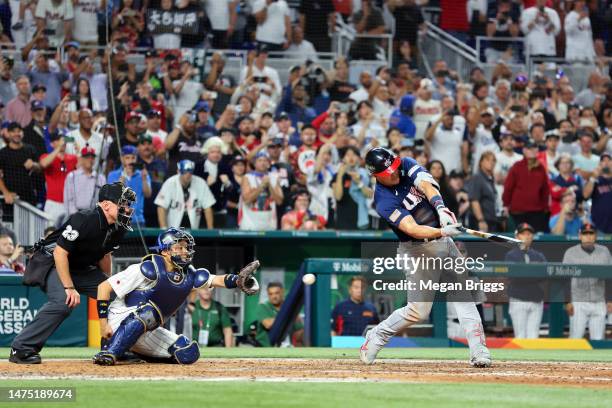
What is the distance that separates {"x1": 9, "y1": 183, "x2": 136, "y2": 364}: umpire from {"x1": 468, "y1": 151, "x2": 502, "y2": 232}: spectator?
782 centimetres

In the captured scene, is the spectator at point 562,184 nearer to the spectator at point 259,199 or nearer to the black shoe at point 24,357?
the spectator at point 259,199

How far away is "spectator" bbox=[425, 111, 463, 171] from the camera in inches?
725

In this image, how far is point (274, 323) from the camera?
47.9 ft

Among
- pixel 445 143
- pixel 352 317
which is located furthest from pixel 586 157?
pixel 352 317

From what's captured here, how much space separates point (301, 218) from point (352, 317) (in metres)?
2.41

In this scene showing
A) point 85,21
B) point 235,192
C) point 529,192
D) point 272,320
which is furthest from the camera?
point 85,21

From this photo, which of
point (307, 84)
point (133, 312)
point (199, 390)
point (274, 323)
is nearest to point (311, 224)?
point (274, 323)

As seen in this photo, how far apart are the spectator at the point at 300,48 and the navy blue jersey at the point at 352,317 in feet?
24.9

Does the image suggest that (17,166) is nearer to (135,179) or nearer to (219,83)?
(135,179)

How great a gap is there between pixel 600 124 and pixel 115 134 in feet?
28.6

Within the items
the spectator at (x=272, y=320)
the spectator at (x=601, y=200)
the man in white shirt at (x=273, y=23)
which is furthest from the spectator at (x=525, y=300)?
the man in white shirt at (x=273, y=23)

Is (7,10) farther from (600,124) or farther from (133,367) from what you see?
(133,367)

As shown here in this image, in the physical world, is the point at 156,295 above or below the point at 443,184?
below

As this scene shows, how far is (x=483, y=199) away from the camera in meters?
17.2
